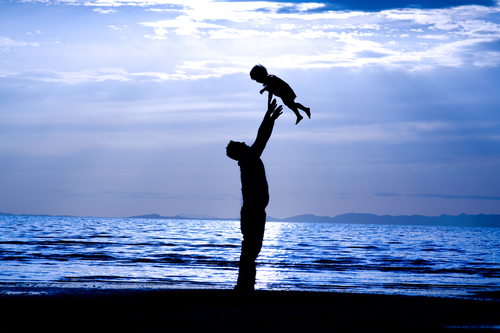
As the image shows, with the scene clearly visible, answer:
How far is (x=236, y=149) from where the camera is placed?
17.5 ft

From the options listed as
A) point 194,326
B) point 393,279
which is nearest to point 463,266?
point 393,279

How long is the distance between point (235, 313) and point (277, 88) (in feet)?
7.77

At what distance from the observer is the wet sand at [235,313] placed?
397 cm

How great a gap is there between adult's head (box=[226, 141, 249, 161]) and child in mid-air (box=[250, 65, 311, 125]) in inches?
26.4

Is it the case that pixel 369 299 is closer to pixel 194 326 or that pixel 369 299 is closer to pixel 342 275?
pixel 194 326

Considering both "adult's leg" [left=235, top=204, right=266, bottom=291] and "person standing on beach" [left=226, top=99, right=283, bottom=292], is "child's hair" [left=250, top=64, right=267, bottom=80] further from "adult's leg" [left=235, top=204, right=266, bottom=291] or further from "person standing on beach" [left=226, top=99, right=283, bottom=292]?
"adult's leg" [left=235, top=204, right=266, bottom=291]

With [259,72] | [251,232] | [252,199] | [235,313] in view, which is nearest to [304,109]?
[259,72]

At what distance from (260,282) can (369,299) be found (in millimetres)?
4588

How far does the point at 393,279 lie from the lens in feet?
38.6

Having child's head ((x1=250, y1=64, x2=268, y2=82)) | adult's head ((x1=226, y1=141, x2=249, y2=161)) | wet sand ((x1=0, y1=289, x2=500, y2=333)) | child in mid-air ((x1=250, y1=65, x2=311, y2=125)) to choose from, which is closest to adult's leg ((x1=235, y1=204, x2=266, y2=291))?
wet sand ((x1=0, y1=289, x2=500, y2=333))

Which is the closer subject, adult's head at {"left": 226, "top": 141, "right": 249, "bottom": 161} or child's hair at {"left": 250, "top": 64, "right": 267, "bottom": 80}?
child's hair at {"left": 250, "top": 64, "right": 267, "bottom": 80}

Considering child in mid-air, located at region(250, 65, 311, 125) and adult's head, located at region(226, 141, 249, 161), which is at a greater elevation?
child in mid-air, located at region(250, 65, 311, 125)

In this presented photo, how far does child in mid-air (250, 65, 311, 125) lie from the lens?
4906mm

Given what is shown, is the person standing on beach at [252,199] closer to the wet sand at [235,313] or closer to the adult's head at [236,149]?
the adult's head at [236,149]
